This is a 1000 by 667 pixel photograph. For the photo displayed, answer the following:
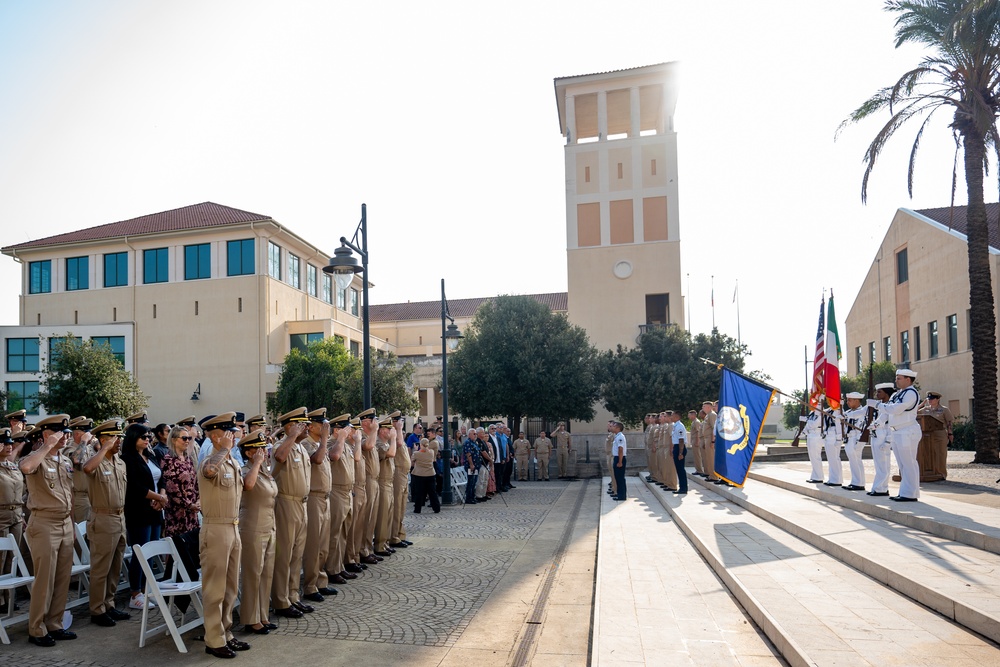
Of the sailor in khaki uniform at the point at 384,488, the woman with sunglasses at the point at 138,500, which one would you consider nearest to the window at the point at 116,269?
the sailor in khaki uniform at the point at 384,488

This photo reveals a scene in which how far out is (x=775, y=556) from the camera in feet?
27.2

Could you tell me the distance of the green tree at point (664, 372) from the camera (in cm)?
3300

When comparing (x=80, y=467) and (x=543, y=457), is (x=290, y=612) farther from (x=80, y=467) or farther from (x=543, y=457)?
(x=543, y=457)

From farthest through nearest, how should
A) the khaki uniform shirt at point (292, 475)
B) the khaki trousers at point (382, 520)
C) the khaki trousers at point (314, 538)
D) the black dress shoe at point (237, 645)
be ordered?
the khaki trousers at point (382, 520)
the khaki trousers at point (314, 538)
the khaki uniform shirt at point (292, 475)
the black dress shoe at point (237, 645)

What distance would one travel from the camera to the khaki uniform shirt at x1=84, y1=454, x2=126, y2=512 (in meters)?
7.01

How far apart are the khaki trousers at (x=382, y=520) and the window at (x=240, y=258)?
110 ft

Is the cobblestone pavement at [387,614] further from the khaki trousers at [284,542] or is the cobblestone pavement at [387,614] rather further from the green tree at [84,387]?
the green tree at [84,387]

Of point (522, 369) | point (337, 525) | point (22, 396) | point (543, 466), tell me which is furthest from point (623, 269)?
point (337, 525)

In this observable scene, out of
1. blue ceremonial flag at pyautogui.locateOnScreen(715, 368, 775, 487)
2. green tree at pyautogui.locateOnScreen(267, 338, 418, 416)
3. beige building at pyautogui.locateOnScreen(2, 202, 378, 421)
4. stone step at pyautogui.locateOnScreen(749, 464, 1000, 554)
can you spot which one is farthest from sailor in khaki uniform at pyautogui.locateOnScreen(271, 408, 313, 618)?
beige building at pyautogui.locateOnScreen(2, 202, 378, 421)

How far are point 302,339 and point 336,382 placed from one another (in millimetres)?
Result: 8968

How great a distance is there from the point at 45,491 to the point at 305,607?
270 cm

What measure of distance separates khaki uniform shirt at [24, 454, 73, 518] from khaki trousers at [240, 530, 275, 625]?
1731 mm

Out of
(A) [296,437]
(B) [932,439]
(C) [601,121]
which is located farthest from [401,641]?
(C) [601,121]

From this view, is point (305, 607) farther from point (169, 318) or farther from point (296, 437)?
point (169, 318)
